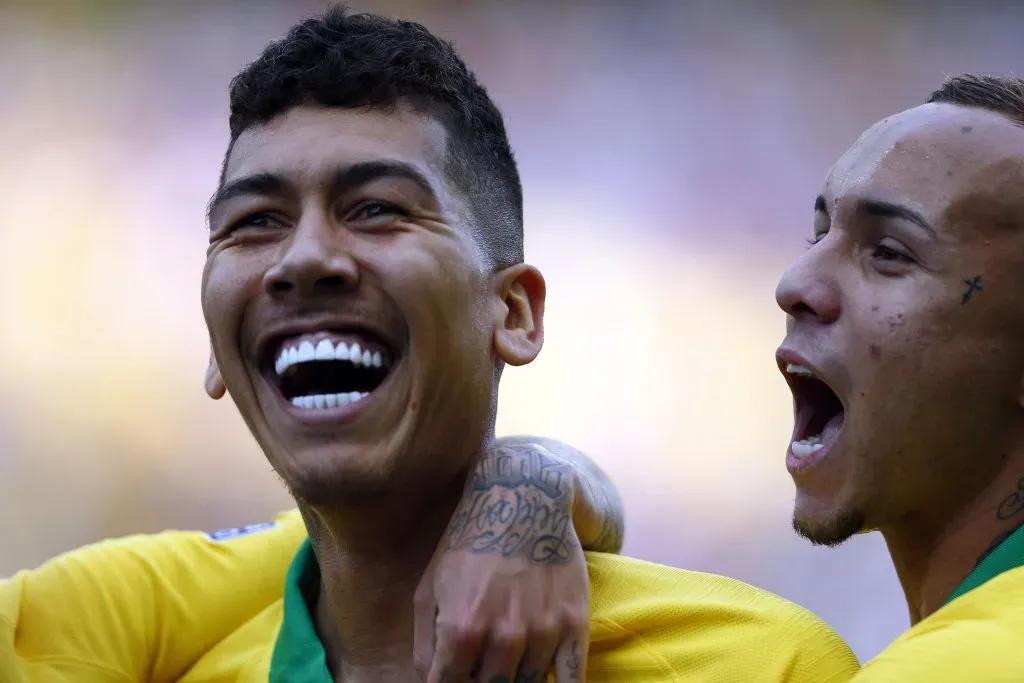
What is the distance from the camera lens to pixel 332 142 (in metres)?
2.38

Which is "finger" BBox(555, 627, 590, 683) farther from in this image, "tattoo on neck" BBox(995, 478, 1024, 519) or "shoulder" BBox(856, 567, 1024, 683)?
"tattoo on neck" BBox(995, 478, 1024, 519)

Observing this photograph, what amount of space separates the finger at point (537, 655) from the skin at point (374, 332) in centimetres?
10

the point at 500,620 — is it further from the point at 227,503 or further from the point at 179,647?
the point at 227,503

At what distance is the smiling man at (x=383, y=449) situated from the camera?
7.13 feet

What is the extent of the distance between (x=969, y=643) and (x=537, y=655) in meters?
0.61

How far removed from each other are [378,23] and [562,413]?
3.69 m

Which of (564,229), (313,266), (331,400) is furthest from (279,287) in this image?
(564,229)

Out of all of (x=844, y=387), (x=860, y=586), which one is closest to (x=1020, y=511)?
(x=844, y=387)

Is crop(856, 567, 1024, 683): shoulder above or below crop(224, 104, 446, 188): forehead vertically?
below

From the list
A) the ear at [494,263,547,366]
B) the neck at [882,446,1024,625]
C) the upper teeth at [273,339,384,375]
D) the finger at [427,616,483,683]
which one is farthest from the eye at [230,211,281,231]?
the neck at [882,446,1024,625]

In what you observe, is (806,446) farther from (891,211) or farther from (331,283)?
(331,283)

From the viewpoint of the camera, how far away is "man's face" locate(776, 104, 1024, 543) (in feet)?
7.24

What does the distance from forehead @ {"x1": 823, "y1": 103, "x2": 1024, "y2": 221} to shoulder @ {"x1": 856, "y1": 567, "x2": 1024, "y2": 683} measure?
620 mm

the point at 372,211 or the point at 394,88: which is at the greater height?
the point at 394,88
